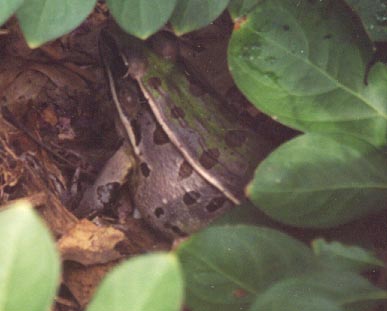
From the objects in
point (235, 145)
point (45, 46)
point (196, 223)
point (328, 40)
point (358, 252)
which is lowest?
point (196, 223)

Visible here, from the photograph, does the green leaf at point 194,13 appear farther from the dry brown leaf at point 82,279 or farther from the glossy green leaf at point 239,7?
the dry brown leaf at point 82,279

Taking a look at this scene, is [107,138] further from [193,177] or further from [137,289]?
[137,289]

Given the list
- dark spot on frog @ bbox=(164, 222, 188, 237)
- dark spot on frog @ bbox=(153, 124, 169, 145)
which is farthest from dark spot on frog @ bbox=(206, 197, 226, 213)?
dark spot on frog @ bbox=(153, 124, 169, 145)

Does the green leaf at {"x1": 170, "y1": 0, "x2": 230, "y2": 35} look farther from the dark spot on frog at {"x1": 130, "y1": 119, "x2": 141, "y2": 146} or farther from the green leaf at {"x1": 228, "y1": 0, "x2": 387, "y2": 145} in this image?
the dark spot on frog at {"x1": 130, "y1": 119, "x2": 141, "y2": 146}

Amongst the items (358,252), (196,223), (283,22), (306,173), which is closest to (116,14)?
(283,22)

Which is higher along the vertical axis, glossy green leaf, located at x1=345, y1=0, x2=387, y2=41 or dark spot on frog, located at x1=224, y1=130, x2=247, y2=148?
glossy green leaf, located at x1=345, y1=0, x2=387, y2=41

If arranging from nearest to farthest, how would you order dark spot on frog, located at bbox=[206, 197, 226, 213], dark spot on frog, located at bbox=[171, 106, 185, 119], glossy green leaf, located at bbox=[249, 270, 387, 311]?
glossy green leaf, located at bbox=[249, 270, 387, 311], dark spot on frog, located at bbox=[206, 197, 226, 213], dark spot on frog, located at bbox=[171, 106, 185, 119]

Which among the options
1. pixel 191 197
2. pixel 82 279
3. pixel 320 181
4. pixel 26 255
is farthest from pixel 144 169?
pixel 26 255
